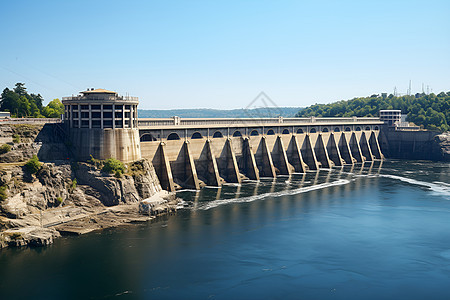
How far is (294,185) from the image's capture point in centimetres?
9625

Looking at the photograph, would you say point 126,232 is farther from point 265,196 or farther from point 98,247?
point 265,196

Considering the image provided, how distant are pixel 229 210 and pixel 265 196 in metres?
13.2

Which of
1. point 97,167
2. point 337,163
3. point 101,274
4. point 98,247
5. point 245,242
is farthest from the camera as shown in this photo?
point 337,163

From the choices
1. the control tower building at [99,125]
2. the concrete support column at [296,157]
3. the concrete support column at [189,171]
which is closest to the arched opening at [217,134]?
the concrete support column at [189,171]

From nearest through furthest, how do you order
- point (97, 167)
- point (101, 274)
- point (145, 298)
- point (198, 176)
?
point (145, 298) → point (101, 274) → point (97, 167) → point (198, 176)

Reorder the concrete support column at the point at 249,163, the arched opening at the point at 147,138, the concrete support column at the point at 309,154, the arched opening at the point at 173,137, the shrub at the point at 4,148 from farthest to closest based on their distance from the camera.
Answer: the concrete support column at the point at 309,154 < the concrete support column at the point at 249,163 < the arched opening at the point at 173,137 < the arched opening at the point at 147,138 < the shrub at the point at 4,148

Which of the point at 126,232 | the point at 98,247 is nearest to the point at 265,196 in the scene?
the point at 126,232

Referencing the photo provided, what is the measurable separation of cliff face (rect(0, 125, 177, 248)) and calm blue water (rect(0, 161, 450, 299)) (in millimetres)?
3444

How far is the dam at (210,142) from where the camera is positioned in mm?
72562

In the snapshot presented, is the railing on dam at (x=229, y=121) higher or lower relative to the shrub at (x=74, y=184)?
higher

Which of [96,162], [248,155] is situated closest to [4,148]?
[96,162]

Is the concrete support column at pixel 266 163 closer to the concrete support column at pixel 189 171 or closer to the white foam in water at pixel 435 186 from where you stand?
the concrete support column at pixel 189 171

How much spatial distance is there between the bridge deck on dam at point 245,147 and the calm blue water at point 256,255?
1077 centimetres

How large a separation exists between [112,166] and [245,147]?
141ft
